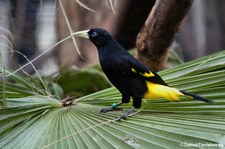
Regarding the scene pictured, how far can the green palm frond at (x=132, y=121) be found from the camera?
130 centimetres

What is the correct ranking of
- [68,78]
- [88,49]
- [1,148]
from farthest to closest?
1. [88,49]
2. [68,78]
3. [1,148]

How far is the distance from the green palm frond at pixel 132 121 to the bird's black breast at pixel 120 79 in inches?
2.5

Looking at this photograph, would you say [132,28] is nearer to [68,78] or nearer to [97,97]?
[68,78]

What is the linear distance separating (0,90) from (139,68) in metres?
0.49

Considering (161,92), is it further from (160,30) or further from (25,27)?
(25,27)

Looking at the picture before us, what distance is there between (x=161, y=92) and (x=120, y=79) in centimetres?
20

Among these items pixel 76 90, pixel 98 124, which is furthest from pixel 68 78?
pixel 98 124

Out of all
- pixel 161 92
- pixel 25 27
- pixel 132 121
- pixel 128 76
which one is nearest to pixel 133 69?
pixel 128 76

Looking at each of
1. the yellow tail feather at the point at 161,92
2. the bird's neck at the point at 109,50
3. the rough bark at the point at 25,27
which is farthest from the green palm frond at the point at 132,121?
the rough bark at the point at 25,27

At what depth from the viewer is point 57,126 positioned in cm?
148

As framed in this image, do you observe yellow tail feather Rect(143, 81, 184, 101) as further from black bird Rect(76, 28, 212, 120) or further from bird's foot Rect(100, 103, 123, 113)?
bird's foot Rect(100, 103, 123, 113)

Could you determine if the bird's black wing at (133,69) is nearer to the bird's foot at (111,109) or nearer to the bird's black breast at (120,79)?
the bird's black breast at (120,79)

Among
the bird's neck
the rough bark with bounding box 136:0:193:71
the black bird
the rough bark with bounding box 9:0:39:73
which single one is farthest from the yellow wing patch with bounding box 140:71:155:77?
the rough bark with bounding box 9:0:39:73

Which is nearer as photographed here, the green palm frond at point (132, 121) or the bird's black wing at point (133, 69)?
the green palm frond at point (132, 121)
